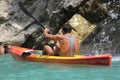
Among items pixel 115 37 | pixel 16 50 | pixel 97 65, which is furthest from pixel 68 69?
pixel 115 37

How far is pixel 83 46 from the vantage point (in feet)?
46.0

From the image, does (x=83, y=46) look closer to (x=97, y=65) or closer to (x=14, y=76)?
(x=97, y=65)

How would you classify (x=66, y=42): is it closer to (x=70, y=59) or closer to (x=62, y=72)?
(x=70, y=59)

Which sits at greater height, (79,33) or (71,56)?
(79,33)

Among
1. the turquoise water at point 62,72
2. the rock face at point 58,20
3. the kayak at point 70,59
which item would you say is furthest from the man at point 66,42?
the rock face at point 58,20

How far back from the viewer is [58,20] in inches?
612

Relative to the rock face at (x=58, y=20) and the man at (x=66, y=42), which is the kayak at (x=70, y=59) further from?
the rock face at (x=58, y=20)

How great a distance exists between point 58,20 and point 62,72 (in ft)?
23.3

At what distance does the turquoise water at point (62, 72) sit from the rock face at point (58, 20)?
3223 millimetres

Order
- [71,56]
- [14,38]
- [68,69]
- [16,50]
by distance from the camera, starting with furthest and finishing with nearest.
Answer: [14,38] < [16,50] < [71,56] < [68,69]

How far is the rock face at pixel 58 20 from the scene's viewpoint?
1384cm

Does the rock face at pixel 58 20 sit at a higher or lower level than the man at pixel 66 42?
higher

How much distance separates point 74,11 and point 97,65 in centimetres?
631

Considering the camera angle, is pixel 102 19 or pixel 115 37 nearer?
pixel 115 37
